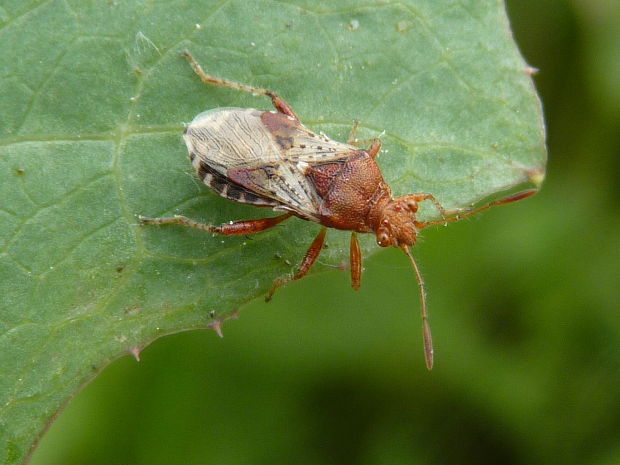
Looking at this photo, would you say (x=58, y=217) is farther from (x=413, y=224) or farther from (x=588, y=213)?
(x=588, y=213)

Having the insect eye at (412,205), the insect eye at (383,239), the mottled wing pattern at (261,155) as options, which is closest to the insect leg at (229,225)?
the mottled wing pattern at (261,155)

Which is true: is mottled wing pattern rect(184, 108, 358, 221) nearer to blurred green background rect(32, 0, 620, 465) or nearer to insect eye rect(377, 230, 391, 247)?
insect eye rect(377, 230, 391, 247)

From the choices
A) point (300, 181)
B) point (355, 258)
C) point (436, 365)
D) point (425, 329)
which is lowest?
point (436, 365)

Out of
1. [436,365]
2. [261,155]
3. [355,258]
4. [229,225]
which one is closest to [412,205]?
[355,258]

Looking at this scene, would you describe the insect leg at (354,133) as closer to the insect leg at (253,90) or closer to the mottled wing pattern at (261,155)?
the mottled wing pattern at (261,155)

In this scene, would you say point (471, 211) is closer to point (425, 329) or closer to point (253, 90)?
point (425, 329)

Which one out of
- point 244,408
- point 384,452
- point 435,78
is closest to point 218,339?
point 244,408

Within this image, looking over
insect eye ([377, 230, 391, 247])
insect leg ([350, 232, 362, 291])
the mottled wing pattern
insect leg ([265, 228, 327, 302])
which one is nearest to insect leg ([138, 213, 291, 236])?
the mottled wing pattern
